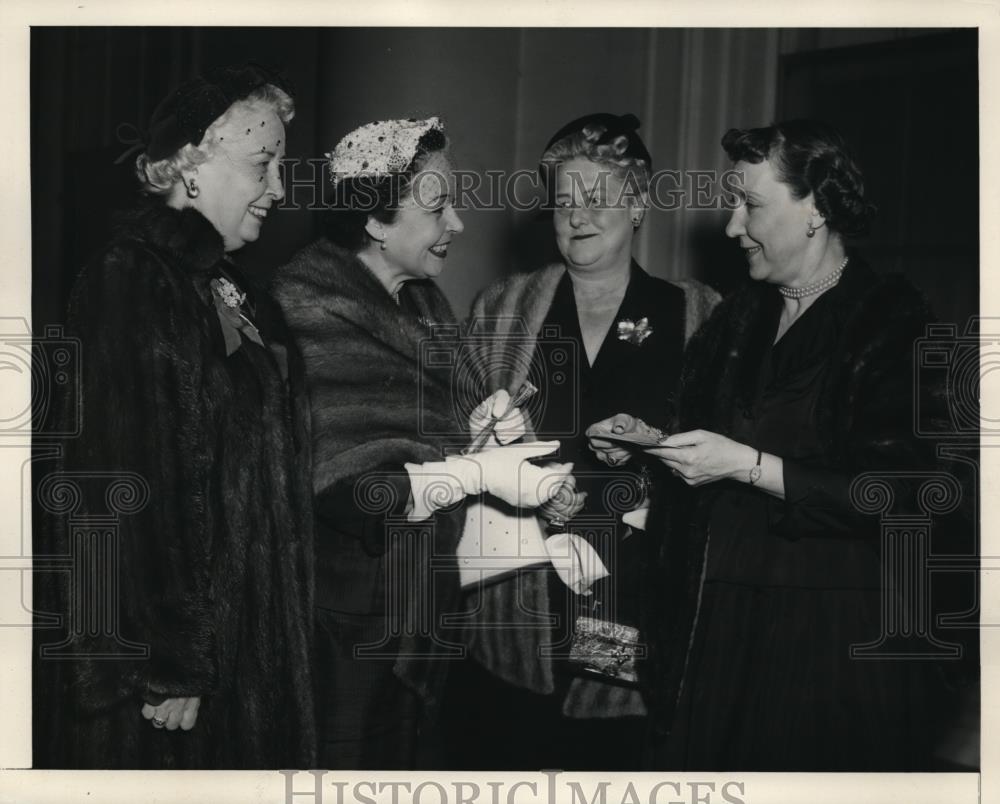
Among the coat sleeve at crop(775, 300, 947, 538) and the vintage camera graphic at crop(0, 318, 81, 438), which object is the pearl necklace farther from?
the vintage camera graphic at crop(0, 318, 81, 438)

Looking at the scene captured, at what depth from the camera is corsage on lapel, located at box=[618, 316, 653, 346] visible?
2.89 metres

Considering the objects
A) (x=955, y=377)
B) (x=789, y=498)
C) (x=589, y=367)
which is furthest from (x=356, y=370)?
(x=955, y=377)

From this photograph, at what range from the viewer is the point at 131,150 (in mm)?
2850

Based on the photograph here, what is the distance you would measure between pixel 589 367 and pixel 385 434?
1.66ft

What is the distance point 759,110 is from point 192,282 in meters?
1.38

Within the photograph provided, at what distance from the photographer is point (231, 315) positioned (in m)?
2.79

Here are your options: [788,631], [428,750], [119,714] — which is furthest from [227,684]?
[788,631]

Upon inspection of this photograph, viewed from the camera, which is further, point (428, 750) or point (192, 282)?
point (428, 750)

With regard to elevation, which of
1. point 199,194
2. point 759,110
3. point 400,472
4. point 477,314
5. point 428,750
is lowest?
point 428,750

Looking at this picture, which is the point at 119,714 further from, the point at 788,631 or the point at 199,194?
the point at 788,631

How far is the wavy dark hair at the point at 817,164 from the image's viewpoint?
2.84 metres

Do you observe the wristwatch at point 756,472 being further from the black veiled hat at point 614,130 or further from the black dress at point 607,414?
the black veiled hat at point 614,130

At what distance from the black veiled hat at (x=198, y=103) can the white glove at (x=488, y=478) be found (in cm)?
91

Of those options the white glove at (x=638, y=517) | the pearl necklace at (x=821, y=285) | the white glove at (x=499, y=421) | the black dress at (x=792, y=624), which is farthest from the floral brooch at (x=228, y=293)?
the pearl necklace at (x=821, y=285)
